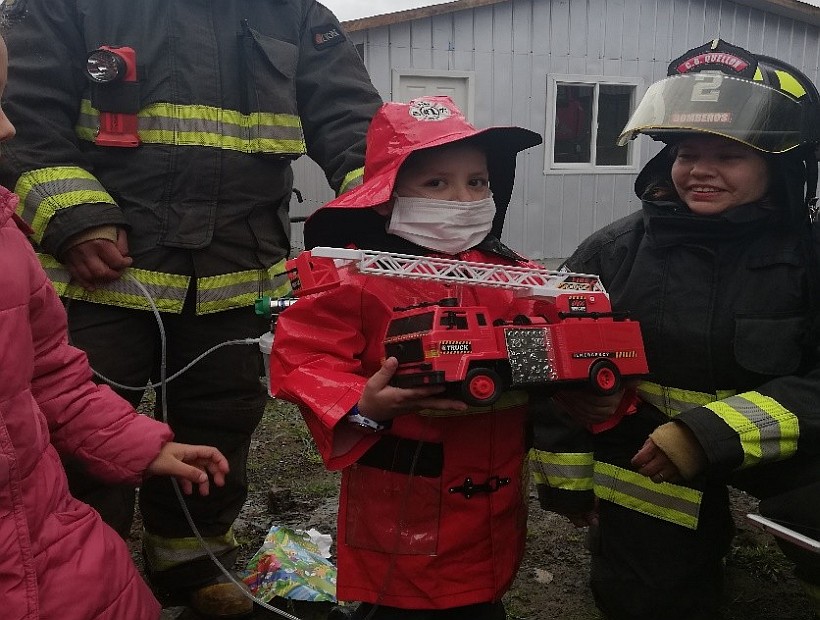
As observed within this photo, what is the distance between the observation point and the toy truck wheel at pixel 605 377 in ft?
5.54

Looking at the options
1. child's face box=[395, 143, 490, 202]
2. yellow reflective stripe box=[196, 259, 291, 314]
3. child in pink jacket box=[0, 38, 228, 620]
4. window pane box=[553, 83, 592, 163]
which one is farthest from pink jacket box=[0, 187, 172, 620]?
window pane box=[553, 83, 592, 163]

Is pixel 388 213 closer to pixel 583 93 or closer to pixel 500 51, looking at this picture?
pixel 500 51

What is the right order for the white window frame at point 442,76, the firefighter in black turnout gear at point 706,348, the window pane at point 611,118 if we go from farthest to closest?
the window pane at point 611,118 → the white window frame at point 442,76 → the firefighter in black turnout gear at point 706,348

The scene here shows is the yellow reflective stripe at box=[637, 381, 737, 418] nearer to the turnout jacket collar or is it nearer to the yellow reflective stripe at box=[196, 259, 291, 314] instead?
the turnout jacket collar

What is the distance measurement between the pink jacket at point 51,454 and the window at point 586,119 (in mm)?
8327

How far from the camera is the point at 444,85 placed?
8766 mm

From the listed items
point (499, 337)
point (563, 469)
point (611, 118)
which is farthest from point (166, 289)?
point (611, 118)

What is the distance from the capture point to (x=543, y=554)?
328 cm

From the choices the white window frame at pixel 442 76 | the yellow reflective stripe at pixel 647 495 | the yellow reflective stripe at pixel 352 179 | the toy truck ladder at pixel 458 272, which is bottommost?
the yellow reflective stripe at pixel 647 495

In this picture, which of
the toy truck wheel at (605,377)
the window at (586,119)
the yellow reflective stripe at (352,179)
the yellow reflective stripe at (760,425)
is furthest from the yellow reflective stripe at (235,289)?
the window at (586,119)

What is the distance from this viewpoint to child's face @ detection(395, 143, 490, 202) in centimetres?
208

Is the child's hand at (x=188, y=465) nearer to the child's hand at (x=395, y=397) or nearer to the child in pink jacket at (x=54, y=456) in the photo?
the child in pink jacket at (x=54, y=456)

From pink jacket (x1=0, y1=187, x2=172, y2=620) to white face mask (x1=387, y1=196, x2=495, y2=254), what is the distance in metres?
0.85

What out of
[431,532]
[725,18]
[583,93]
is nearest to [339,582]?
[431,532]
